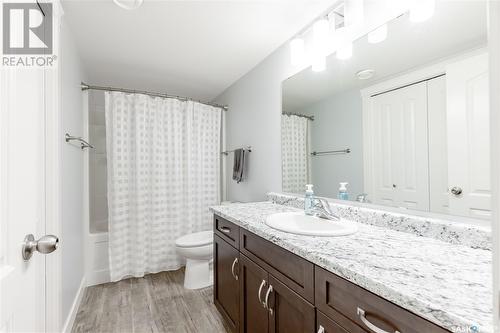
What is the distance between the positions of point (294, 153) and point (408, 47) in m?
1.01

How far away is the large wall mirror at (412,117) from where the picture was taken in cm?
95

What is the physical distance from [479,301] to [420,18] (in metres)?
1.20

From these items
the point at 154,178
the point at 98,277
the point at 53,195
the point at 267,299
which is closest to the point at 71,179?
the point at 53,195

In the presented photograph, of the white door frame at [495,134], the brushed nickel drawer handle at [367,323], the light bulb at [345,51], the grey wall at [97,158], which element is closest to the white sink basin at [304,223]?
the brushed nickel drawer handle at [367,323]

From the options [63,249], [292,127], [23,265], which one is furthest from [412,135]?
[63,249]

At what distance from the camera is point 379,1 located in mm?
1303

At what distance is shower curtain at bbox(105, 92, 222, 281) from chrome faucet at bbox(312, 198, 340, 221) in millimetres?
1669

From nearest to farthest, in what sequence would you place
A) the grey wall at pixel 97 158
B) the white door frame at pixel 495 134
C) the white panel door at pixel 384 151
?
the white door frame at pixel 495 134 → the white panel door at pixel 384 151 → the grey wall at pixel 97 158

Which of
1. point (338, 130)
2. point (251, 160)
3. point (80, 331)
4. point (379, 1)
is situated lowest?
point (80, 331)

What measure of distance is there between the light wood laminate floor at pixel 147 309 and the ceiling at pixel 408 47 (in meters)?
1.87

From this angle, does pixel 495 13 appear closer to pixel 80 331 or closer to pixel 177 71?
pixel 80 331

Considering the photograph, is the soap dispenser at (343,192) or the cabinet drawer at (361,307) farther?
the soap dispenser at (343,192)

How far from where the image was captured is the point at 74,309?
1.79 meters

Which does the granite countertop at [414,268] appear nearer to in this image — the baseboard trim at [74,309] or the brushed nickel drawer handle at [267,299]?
the brushed nickel drawer handle at [267,299]
